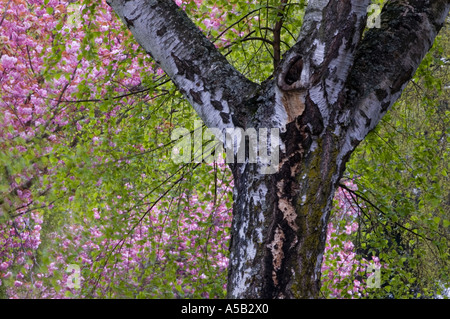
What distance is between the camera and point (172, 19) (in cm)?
239

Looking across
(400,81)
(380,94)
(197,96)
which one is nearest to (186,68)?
(197,96)

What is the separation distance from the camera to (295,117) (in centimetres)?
208

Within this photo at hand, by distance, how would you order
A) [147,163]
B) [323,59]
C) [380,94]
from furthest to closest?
[147,163] < [380,94] < [323,59]

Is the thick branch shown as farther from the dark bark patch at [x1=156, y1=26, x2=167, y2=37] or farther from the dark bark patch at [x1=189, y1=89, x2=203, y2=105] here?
the dark bark patch at [x1=156, y1=26, x2=167, y2=37]

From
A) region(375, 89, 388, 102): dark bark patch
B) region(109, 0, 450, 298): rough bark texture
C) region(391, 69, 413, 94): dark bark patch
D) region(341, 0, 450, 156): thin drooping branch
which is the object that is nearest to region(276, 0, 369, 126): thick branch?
region(109, 0, 450, 298): rough bark texture

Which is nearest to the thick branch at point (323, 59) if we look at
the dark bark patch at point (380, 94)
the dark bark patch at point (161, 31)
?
the dark bark patch at point (380, 94)

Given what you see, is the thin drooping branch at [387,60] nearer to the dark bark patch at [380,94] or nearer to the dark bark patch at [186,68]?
the dark bark patch at [380,94]

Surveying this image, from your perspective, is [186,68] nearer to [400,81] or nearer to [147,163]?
[400,81]

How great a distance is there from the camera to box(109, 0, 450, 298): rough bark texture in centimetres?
202

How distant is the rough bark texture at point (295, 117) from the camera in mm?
2016

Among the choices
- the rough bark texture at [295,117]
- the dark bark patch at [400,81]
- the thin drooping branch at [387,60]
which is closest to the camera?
the rough bark texture at [295,117]

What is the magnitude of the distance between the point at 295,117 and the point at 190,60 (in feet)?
2.03

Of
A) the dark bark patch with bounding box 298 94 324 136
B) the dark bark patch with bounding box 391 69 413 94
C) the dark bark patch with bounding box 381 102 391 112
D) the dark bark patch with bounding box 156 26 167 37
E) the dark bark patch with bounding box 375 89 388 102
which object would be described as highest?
the dark bark patch with bounding box 156 26 167 37
